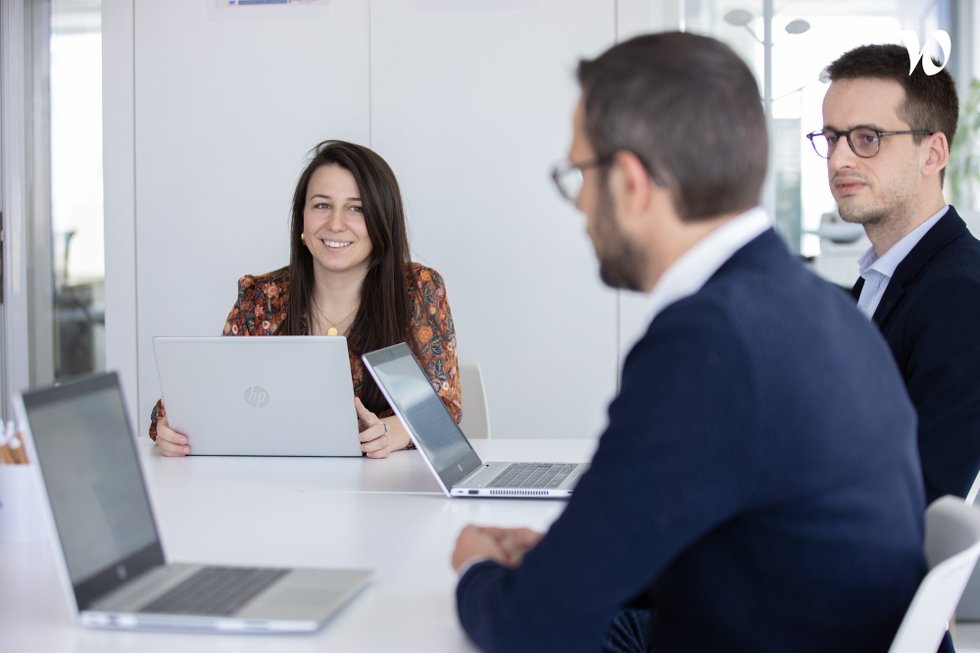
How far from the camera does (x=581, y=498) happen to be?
1.14 m

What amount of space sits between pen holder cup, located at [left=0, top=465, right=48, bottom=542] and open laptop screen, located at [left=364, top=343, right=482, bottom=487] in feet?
2.03

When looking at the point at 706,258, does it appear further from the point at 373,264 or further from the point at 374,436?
the point at 373,264

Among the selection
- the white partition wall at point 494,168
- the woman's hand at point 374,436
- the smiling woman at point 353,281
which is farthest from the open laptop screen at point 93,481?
the white partition wall at point 494,168

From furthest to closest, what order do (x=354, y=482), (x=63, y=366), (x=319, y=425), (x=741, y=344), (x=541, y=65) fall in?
(x=63, y=366) < (x=541, y=65) < (x=319, y=425) < (x=354, y=482) < (x=741, y=344)

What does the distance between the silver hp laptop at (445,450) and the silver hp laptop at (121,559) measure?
591 millimetres

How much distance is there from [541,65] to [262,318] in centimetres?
156

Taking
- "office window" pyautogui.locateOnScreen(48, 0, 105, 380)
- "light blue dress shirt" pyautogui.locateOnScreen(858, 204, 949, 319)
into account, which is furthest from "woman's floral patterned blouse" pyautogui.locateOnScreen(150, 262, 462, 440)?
"office window" pyautogui.locateOnScreen(48, 0, 105, 380)

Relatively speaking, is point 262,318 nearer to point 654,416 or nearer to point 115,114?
point 115,114

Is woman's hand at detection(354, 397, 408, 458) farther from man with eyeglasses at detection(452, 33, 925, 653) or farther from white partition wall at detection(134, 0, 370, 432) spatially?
white partition wall at detection(134, 0, 370, 432)

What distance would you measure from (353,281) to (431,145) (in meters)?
1.10

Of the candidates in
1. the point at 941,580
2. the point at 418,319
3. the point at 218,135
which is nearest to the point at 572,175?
the point at 941,580

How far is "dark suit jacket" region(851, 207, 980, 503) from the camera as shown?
201cm

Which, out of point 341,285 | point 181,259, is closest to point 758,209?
point 341,285

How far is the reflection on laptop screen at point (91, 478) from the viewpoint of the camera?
4.28ft
